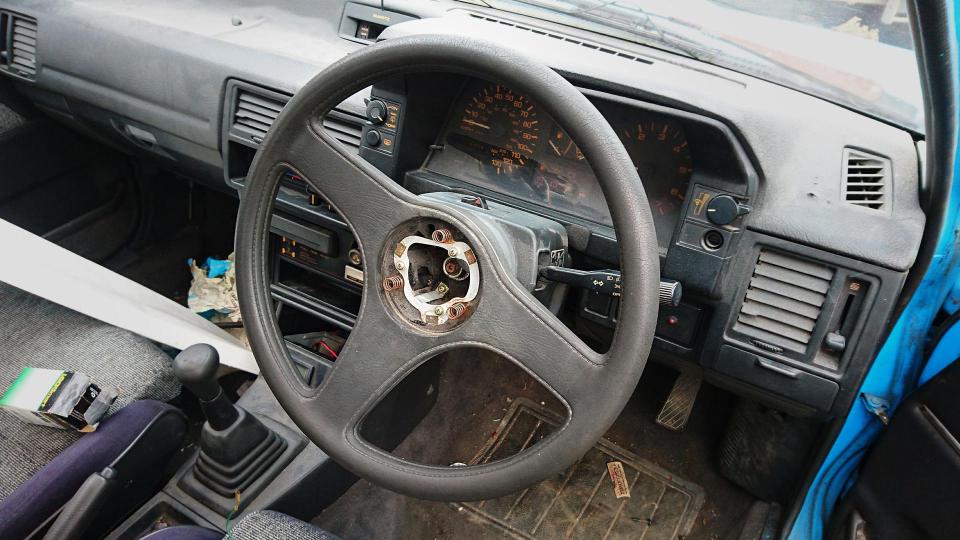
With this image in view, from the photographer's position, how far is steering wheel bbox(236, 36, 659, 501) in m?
0.90

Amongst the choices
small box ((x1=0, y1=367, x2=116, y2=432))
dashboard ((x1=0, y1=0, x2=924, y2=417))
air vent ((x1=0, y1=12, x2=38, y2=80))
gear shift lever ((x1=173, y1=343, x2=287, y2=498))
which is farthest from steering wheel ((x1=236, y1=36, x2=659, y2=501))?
air vent ((x1=0, y1=12, x2=38, y2=80))

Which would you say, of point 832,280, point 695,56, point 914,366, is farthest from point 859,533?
point 695,56

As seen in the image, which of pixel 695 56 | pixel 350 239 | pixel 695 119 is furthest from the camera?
pixel 350 239

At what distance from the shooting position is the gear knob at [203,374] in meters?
1.28

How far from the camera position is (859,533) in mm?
1400

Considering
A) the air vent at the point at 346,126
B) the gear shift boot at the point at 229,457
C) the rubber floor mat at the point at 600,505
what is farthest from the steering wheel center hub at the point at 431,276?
the rubber floor mat at the point at 600,505

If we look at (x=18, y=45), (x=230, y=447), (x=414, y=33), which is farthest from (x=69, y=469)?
(x=18, y=45)

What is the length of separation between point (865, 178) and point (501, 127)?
729 mm

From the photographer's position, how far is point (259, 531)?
1234mm

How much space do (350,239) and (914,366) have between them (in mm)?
1224

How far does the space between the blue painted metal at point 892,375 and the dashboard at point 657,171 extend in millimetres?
Result: 58

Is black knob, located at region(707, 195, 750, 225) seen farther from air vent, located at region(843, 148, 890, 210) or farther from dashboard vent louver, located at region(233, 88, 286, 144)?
dashboard vent louver, located at region(233, 88, 286, 144)

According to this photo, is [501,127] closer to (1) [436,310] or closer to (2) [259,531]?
(1) [436,310]

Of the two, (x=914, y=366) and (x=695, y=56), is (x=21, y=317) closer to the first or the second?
(x=695, y=56)
